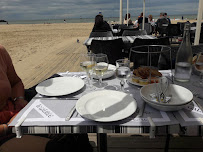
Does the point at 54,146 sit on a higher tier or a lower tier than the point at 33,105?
lower

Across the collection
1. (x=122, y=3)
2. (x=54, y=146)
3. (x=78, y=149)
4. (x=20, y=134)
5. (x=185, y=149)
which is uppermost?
(x=122, y=3)

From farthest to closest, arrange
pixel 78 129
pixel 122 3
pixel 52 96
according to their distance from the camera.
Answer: pixel 122 3, pixel 52 96, pixel 78 129

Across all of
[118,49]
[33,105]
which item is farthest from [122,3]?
[33,105]

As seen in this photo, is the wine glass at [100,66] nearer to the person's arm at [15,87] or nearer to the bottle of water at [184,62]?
the bottle of water at [184,62]

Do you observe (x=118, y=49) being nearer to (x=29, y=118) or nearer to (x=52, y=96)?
(x=52, y=96)

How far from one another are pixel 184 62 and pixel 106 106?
78 cm

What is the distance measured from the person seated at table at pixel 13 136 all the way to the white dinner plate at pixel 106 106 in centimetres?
37

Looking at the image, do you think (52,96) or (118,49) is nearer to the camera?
(52,96)

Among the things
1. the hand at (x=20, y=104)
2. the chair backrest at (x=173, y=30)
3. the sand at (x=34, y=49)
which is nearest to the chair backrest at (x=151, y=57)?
the hand at (x=20, y=104)

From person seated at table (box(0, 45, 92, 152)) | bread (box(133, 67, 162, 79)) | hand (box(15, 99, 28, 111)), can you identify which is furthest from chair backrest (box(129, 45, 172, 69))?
hand (box(15, 99, 28, 111))

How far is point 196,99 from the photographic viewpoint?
40.0 inches

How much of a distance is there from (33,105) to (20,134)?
0.22m

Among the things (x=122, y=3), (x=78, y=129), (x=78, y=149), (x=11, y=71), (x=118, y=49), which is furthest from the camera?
(x=122, y=3)

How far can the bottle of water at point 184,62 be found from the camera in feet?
4.17
